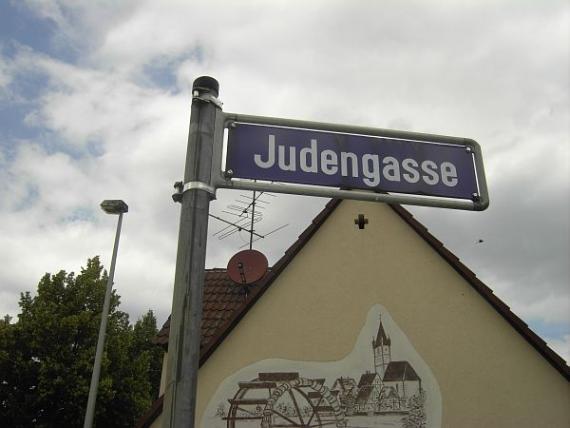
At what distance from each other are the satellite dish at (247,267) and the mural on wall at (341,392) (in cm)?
241

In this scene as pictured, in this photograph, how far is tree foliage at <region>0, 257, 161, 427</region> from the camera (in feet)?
57.1

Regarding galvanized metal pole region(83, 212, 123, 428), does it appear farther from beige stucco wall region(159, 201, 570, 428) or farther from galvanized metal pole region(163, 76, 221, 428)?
galvanized metal pole region(163, 76, 221, 428)

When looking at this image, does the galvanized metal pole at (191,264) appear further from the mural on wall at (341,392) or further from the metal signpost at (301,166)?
the mural on wall at (341,392)

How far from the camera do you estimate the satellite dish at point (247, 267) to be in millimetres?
9516

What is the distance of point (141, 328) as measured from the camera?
3688 cm

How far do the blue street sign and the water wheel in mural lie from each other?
5.04m

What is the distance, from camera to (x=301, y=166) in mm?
2869

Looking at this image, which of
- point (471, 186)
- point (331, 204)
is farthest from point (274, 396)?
point (471, 186)

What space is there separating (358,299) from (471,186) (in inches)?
194

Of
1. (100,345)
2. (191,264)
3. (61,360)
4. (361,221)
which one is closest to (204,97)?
(191,264)

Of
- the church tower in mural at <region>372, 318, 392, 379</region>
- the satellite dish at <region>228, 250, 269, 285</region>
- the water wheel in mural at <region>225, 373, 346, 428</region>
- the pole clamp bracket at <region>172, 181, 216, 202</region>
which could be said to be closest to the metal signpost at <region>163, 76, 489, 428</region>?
the pole clamp bracket at <region>172, 181, 216, 202</region>

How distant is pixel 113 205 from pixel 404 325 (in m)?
8.12

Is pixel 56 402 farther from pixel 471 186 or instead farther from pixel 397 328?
pixel 471 186

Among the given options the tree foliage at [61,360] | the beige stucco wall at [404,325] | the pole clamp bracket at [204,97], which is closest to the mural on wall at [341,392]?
the beige stucco wall at [404,325]
